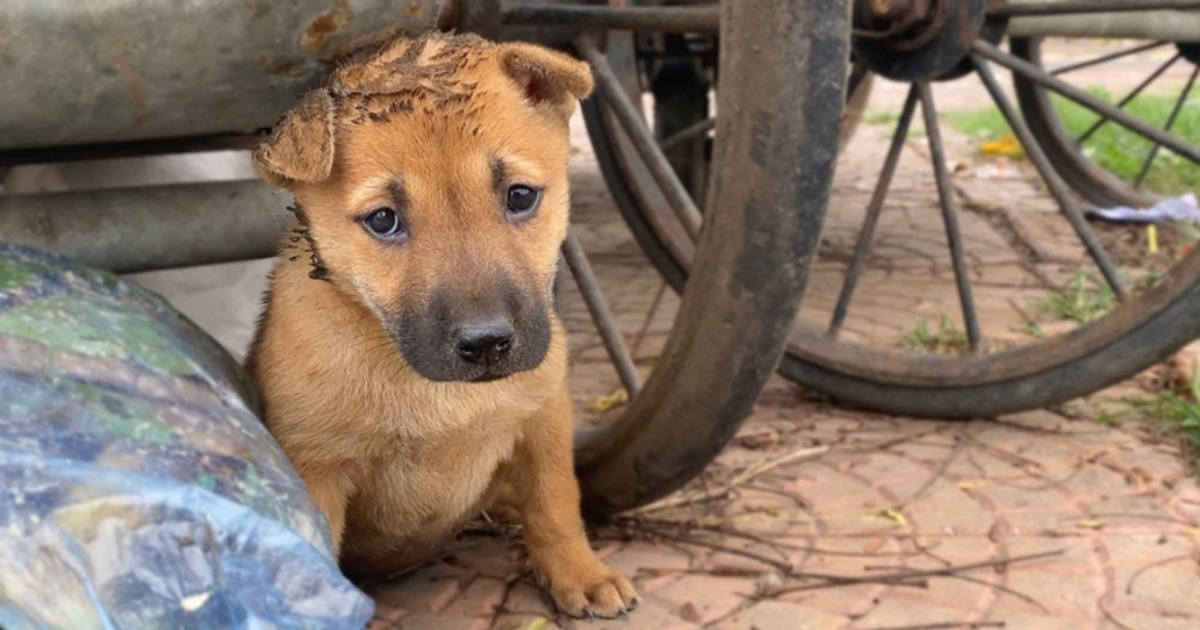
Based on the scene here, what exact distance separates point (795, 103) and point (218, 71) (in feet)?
2.56

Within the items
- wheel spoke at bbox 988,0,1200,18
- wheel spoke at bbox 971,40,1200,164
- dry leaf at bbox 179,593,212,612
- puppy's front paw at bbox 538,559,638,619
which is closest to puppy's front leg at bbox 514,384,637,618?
puppy's front paw at bbox 538,559,638,619

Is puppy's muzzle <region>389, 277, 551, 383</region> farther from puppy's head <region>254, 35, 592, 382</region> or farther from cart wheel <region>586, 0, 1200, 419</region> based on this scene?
cart wheel <region>586, 0, 1200, 419</region>

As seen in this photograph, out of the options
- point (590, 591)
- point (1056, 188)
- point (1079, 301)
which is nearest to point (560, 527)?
point (590, 591)

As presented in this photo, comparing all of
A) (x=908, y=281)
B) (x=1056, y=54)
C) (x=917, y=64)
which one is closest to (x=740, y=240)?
(x=917, y=64)

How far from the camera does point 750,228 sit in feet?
6.22

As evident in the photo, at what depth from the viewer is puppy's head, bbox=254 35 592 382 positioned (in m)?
1.75

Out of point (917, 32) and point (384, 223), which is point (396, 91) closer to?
point (384, 223)

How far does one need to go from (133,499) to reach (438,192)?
575mm

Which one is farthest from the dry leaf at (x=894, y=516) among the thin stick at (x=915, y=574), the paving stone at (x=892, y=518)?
the thin stick at (x=915, y=574)

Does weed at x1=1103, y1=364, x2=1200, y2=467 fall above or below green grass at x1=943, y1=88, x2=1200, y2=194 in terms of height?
above

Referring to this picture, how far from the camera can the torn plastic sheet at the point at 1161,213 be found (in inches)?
194

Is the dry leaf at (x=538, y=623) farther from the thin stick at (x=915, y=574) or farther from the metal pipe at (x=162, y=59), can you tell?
the metal pipe at (x=162, y=59)

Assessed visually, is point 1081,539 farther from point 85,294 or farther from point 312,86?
point 85,294

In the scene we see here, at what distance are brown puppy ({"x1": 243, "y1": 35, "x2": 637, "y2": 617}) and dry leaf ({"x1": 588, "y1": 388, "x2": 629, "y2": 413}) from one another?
1.11 m
